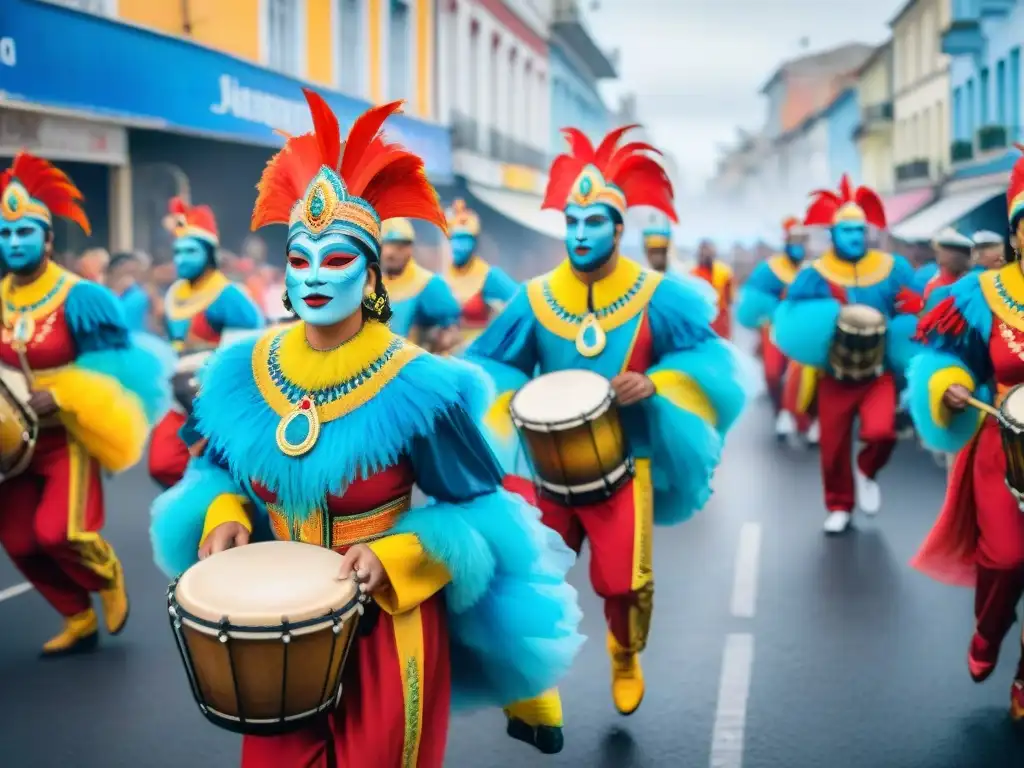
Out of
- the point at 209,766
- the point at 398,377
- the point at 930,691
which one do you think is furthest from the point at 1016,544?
the point at 209,766

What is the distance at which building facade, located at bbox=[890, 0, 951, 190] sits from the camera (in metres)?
36.7

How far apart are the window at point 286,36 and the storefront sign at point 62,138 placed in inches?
160

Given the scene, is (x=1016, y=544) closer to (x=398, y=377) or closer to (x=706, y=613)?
(x=706, y=613)

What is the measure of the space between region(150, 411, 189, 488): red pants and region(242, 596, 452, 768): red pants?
4.48 meters

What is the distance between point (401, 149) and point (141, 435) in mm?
3500

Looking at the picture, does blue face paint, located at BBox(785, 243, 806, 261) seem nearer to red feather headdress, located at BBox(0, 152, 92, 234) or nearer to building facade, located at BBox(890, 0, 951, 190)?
red feather headdress, located at BBox(0, 152, 92, 234)

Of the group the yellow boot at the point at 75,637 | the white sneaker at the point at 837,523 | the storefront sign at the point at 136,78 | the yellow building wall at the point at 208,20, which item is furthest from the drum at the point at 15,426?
the yellow building wall at the point at 208,20

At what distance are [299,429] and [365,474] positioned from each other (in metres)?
0.22

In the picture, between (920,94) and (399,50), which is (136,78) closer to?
(399,50)

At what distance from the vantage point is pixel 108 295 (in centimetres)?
672

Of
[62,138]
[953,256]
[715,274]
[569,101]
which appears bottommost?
[715,274]

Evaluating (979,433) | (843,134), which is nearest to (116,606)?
(979,433)

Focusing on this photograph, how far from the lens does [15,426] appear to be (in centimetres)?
597

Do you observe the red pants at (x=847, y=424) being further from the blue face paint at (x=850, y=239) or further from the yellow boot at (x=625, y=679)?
the yellow boot at (x=625, y=679)
